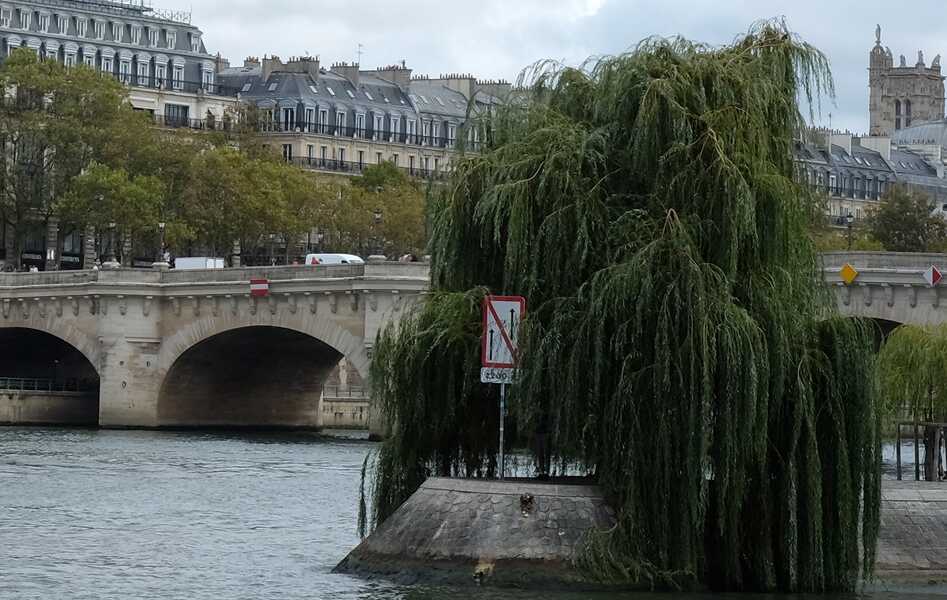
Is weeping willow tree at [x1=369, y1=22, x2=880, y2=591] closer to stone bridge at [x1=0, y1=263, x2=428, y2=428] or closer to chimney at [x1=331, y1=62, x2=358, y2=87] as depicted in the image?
stone bridge at [x1=0, y1=263, x2=428, y2=428]

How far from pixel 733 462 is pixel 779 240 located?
3151mm

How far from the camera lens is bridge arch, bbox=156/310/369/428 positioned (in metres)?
78.4

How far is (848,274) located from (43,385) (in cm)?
3719

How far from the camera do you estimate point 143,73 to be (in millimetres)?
125562

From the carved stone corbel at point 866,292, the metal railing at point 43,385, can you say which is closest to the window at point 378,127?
the metal railing at point 43,385

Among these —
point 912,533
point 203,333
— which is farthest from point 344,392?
point 912,533

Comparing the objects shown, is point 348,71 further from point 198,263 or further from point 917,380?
point 917,380

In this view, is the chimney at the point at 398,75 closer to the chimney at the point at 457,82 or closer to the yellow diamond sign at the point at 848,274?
A: the chimney at the point at 457,82

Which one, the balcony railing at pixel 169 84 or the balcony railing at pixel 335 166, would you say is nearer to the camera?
the balcony railing at pixel 169 84

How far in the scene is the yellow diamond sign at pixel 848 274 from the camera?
65750 millimetres

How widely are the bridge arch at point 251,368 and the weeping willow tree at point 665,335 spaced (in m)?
42.5

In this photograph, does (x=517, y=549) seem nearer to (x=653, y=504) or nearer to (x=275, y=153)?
(x=653, y=504)

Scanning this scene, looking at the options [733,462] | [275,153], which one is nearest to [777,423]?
[733,462]

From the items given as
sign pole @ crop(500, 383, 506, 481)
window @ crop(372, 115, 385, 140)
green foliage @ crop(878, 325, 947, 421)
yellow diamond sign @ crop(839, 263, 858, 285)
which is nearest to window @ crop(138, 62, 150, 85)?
window @ crop(372, 115, 385, 140)
